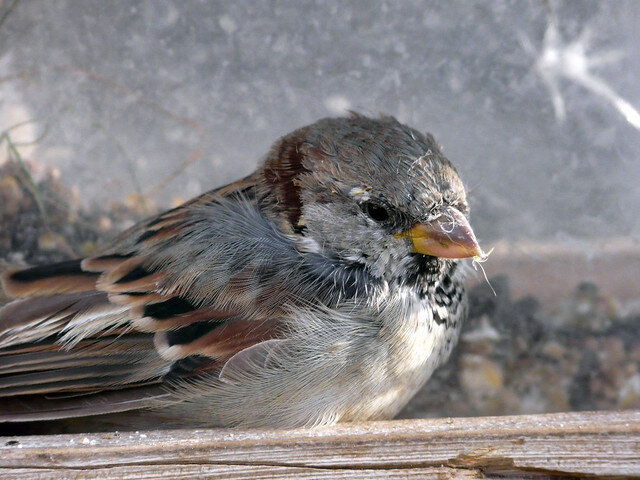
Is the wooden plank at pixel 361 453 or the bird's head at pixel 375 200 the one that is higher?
the bird's head at pixel 375 200

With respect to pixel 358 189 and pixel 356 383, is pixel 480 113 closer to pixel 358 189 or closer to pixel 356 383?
pixel 358 189

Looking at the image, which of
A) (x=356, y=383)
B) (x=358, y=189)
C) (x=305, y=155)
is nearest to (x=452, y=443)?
(x=356, y=383)

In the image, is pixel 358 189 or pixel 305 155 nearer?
pixel 358 189

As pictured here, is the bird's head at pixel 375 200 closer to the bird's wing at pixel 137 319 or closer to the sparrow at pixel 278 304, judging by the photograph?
the sparrow at pixel 278 304

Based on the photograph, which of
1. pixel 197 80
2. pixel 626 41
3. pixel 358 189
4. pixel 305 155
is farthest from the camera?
pixel 197 80

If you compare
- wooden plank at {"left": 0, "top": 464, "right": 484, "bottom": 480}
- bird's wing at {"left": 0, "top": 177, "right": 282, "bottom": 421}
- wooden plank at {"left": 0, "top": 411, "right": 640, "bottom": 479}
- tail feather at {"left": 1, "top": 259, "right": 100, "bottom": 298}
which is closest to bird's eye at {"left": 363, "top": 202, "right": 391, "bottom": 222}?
bird's wing at {"left": 0, "top": 177, "right": 282, "bottom": 421}

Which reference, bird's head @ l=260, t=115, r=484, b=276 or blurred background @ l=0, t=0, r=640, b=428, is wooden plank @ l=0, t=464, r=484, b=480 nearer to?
bird's head @ l=260, t=115, r=484, b=276

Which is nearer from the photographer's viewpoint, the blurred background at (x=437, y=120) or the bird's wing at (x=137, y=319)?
the bird's wing at (x=137, y=319)

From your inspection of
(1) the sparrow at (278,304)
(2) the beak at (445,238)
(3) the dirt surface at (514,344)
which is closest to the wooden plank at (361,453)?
(1) the sparrow at (278,304)
